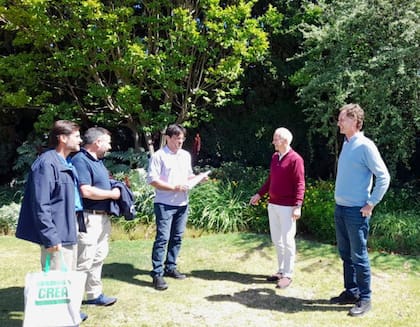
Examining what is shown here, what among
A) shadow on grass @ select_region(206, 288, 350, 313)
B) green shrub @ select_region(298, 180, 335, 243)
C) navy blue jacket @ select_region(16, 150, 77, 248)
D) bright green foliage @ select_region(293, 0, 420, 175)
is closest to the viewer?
navy blue jacket @ select_region(16, 150, 77, 248)

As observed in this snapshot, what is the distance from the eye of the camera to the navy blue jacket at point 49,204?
11.2ft

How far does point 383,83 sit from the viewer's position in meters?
7.13

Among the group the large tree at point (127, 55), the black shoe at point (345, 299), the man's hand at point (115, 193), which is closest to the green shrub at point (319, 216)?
the black shoe at point (345, 299)

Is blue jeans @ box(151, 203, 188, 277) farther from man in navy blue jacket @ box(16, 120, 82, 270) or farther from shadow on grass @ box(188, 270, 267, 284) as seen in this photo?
man in navy blue jacket @ box(16, 120, 82, 270)

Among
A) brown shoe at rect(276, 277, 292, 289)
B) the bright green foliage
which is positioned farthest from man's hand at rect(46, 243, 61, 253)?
the bright green foliage

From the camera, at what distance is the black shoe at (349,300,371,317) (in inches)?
168

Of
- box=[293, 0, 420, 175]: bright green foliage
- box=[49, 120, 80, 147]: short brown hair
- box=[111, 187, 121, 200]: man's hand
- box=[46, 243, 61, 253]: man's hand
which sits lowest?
box=[46, 243, 61, 253]: man's hand

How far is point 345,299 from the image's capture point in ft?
15.1

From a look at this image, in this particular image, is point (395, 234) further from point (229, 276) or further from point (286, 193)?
point (229, 276)

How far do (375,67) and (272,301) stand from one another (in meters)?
4.74

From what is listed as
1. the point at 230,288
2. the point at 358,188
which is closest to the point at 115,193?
the point at 230,288

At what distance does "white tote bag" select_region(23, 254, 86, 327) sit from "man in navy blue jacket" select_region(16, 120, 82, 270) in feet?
1.16

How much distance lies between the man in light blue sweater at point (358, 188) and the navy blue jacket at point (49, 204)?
2.59 m

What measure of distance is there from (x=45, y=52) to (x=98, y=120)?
195 cm
